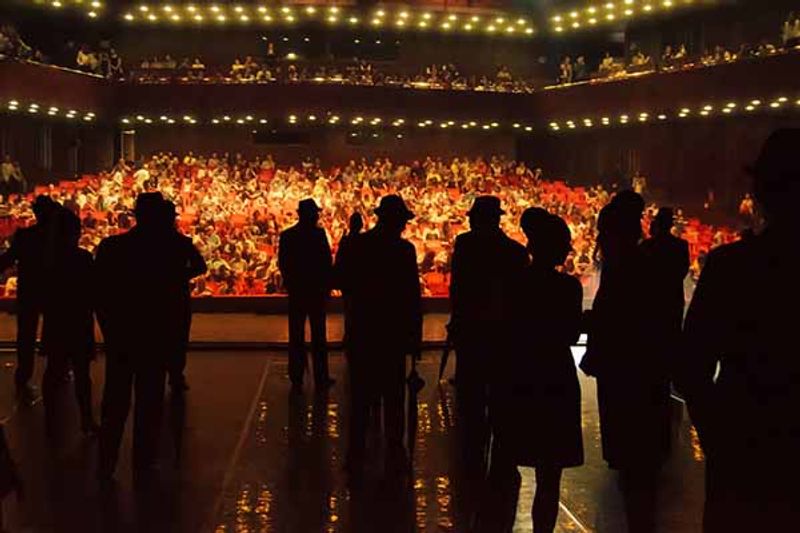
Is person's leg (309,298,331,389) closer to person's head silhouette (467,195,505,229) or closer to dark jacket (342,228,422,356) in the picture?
dark jacket (342,228,422,356)

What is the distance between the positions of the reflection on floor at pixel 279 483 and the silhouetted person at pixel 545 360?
98 cm

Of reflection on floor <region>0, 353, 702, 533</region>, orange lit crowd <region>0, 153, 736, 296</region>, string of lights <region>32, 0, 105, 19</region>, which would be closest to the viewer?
Result: reflection on floor <region>0, 353, 702, 533</region>

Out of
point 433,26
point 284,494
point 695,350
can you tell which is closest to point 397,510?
point 284,494

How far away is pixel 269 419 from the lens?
25.8 feet

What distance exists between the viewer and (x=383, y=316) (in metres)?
6.00

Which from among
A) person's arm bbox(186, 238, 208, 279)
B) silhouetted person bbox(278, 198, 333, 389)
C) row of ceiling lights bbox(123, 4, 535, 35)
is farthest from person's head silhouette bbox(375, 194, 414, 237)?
row of ceiling lights bbox(123, 4, 535, 35)

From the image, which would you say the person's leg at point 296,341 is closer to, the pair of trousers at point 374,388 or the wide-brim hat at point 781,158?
the pair of trousers at point 374,388

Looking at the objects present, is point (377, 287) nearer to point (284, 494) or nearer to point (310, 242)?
point (284, 494)

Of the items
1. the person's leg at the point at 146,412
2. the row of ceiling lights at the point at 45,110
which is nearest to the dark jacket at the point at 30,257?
the person's leg at the point at 146,412

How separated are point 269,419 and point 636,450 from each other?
356 cm

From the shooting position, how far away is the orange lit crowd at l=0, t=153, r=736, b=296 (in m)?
16.6

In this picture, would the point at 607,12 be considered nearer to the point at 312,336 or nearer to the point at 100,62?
the point at 100,62

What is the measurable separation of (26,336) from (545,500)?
534cm

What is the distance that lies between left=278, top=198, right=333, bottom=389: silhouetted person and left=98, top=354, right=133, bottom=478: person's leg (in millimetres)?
2812
